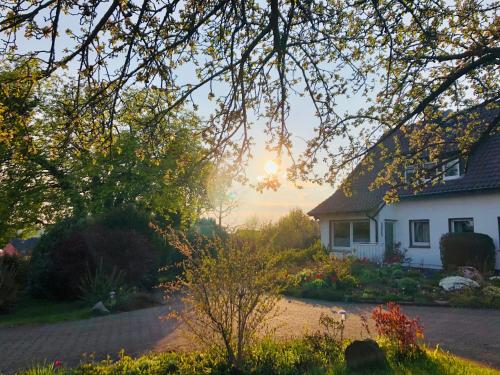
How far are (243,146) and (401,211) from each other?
19.1 metres

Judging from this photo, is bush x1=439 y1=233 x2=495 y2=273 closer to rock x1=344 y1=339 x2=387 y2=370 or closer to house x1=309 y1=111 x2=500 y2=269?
house x1=309 y1=111 x2=500 y2=269

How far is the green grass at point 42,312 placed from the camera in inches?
447

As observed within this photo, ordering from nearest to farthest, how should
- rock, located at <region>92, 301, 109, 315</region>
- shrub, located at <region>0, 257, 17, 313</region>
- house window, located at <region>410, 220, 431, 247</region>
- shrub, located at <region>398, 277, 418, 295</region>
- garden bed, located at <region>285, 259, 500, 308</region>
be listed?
rock, located at <region>92, 301, 109, 315</region> → garden bed, located at <region>285, 259, 500, 308</region> → shrub, located at <region>0, 257, 17, 313</region> → shrub, located at <region>398, 277, 418, 295</region> → house window, located at <region>410, 220, 431, 247</region>

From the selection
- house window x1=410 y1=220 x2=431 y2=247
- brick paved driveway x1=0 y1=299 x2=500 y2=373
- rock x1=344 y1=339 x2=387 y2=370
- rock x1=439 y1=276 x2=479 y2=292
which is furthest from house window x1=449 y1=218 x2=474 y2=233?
rock x1=344 y1=339 x2=387 y2=370

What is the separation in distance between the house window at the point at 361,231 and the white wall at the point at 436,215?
1.75 ft

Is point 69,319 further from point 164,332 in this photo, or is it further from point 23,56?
point 23,56

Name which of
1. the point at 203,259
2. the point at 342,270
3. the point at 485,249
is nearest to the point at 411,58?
the point at 203,259

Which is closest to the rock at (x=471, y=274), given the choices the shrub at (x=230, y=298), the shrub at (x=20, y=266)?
the shrub at (x=230, y=298)

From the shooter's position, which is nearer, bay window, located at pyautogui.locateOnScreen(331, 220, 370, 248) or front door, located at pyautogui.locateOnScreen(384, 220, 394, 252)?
front door, located at pyautogui.locateOnScreen(384, 220, 394, 252)

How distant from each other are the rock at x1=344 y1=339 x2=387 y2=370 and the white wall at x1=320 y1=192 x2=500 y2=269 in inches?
595

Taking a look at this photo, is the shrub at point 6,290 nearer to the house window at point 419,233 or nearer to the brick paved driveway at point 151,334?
the brick paved driveway at point 151,334

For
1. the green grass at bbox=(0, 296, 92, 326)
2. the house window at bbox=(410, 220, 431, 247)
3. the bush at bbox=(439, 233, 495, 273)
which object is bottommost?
the green grass at bbox=(0, 296, 92, 326)

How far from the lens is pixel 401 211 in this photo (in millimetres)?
23688

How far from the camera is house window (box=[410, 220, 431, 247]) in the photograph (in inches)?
890
